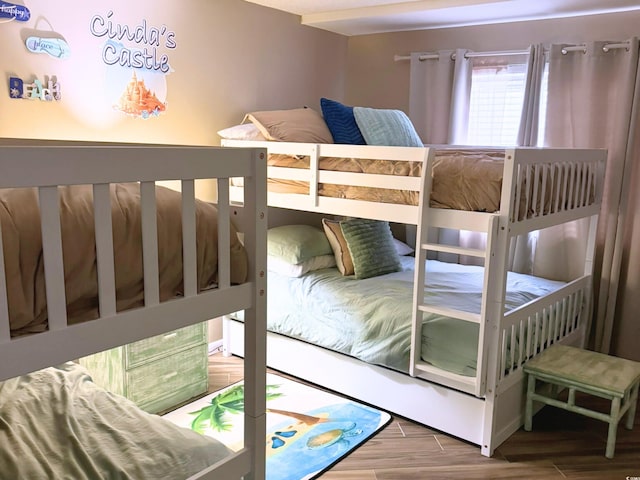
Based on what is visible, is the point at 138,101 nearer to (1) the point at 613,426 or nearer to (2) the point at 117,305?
(2) the point at 117,305

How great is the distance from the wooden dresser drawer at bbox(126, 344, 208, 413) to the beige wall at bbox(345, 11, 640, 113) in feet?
7.53

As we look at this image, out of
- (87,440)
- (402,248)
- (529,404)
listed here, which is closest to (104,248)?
(87,440)

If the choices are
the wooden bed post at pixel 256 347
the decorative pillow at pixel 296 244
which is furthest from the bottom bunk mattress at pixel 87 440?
the decorative pillow at pixel 296 244

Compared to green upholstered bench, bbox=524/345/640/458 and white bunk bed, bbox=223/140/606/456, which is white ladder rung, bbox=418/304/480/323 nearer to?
white bunk bed, bbox=223/140/606/456

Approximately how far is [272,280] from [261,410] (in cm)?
179

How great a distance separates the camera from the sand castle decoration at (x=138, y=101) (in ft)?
9.64

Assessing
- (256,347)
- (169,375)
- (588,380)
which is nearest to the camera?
(256,347)

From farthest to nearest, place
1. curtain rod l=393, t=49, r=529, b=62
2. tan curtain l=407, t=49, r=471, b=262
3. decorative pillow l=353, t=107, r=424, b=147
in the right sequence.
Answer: tan curtain l=407, t=49, r=471, b=262 < curtain rod l=393, t=49, r=529, b=62 < decorative pillow l=353, t=107, r=424, b=147

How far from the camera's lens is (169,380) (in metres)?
2.85

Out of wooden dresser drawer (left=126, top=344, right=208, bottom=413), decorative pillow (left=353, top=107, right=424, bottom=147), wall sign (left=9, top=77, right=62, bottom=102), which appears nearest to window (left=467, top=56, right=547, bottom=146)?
decorative pillow (left=353, top=107, right=424, bottom=147)

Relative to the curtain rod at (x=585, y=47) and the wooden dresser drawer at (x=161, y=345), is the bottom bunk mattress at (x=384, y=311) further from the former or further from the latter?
the curtain rod at (x=585, y=47)

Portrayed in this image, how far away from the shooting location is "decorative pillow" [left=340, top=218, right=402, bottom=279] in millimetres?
3303

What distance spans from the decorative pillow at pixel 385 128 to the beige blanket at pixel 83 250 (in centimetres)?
177

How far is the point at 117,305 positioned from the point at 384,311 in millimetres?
1776
